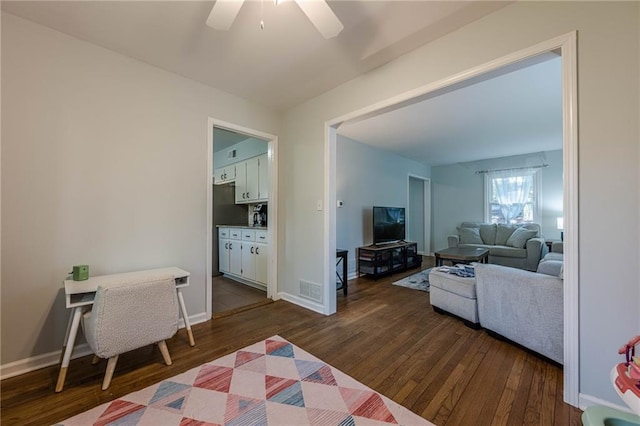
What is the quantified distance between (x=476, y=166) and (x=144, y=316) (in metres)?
7.39

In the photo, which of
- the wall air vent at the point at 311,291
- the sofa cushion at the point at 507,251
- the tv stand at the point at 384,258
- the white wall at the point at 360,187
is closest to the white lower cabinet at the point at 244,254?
the wall air vent at the point at 311,291

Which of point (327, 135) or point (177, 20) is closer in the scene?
point (177, 20)

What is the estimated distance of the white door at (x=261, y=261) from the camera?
12.5 ft

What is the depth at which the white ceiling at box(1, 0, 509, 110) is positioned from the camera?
5.89 feet

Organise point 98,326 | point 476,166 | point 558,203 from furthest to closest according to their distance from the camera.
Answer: point 476,166 → point 558,203 → point 98,326

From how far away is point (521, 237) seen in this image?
5211 mm

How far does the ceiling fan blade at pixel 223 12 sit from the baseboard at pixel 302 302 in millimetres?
2755

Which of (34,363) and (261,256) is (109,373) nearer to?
(34,363)

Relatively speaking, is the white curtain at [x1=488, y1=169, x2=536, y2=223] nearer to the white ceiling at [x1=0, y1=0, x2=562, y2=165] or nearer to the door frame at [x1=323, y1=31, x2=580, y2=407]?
the white ceiling at [x1=0, y1=0, x2=562, y2=165]

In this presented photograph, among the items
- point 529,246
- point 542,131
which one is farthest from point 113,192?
point 529,246

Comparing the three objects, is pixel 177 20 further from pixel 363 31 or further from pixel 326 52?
pixel 363 31

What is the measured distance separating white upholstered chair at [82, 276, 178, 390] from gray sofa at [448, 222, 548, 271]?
5566 mm

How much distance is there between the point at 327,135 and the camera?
9.87 ft

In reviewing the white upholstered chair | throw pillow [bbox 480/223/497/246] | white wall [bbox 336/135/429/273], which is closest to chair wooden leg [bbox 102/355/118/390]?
the white upholstered chair
